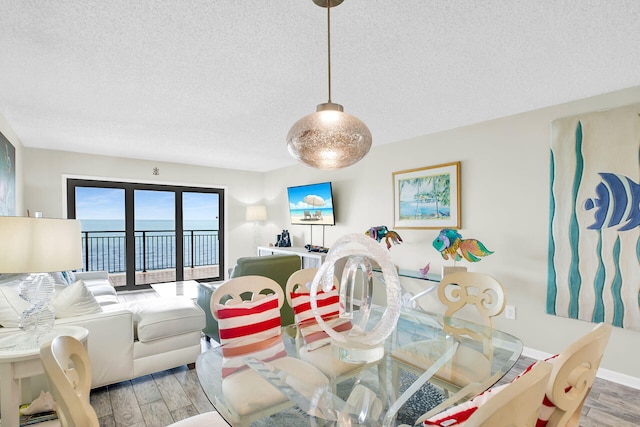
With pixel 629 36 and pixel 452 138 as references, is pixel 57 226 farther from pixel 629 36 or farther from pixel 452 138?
pixel 452 138

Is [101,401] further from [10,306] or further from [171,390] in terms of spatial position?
[10,306]

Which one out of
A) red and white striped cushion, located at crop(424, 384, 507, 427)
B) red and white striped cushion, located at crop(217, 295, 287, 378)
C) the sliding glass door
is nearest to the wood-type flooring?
red and white striped cushion, located at crop(217, 295, 287, 378)

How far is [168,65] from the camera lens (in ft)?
6.97

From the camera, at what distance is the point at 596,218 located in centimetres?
256

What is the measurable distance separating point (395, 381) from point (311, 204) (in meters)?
4.12

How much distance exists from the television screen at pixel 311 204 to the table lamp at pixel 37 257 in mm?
3607

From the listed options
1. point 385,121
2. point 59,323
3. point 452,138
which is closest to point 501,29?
point 385,121

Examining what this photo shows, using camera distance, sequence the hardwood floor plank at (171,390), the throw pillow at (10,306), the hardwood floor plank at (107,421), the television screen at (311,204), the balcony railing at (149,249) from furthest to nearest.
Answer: the balcony railing at (149,249) < the television screen at (311,204) < the hardwood floor plank at (171,390) < the hardwood floor plank at (107,421) < the throw pillow at (10,306)

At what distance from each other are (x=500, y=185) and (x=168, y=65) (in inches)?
121

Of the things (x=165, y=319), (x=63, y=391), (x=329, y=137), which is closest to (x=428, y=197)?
(x=329, y=137)

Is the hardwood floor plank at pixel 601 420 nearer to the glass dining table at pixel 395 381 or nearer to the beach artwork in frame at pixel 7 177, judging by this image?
the glass dining table at pixel 395 381

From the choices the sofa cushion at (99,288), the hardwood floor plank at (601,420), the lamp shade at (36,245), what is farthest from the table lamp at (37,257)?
the hardwood floor plank at (601,420)

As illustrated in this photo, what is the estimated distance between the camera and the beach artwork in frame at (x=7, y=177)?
2980 mm

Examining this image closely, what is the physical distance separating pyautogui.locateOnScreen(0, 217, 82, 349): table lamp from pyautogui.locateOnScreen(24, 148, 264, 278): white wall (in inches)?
150
